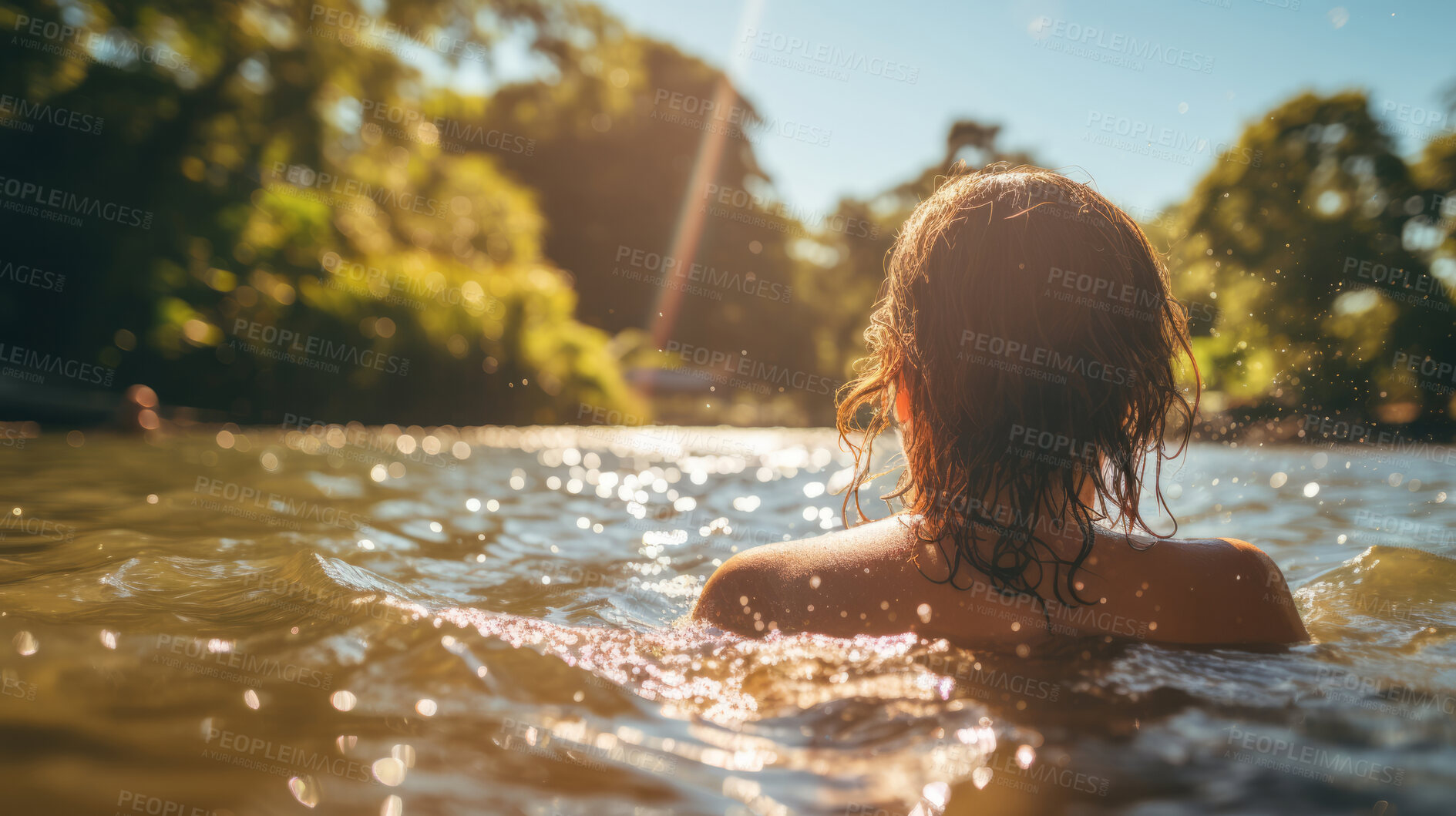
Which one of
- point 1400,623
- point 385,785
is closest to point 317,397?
point 385,785

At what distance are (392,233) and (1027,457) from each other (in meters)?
19.3

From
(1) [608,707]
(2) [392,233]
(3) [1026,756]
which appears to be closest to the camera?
(3) [1026,756]

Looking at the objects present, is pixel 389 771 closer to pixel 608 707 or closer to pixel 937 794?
pixel 608 707

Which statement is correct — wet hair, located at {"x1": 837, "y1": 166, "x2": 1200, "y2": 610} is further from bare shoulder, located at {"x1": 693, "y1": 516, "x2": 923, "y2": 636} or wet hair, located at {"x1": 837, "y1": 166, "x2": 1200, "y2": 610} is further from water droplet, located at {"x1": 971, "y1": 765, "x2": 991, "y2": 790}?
water droplet, located at {"x1": 971, "y1": 765, "x2": 991, "y2": 790}

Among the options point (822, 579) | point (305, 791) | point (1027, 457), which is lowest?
point (305, 791)

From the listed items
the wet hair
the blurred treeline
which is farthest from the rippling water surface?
the blurred treeline

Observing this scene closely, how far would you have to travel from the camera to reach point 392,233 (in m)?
18.8

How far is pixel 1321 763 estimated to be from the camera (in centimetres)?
173

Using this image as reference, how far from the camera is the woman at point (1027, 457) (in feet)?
7.14

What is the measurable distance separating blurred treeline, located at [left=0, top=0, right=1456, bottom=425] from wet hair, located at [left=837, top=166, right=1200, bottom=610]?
291 centimetres

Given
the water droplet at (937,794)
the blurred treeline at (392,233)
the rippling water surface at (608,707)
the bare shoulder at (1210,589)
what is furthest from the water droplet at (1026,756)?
the blurred treeline at (392,233)

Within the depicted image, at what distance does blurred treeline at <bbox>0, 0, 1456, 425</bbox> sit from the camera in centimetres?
1119

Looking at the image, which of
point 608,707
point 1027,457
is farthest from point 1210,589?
point 608,707

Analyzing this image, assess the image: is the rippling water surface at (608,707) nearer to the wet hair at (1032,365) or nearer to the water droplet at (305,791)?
the water droplet at (305,791)
